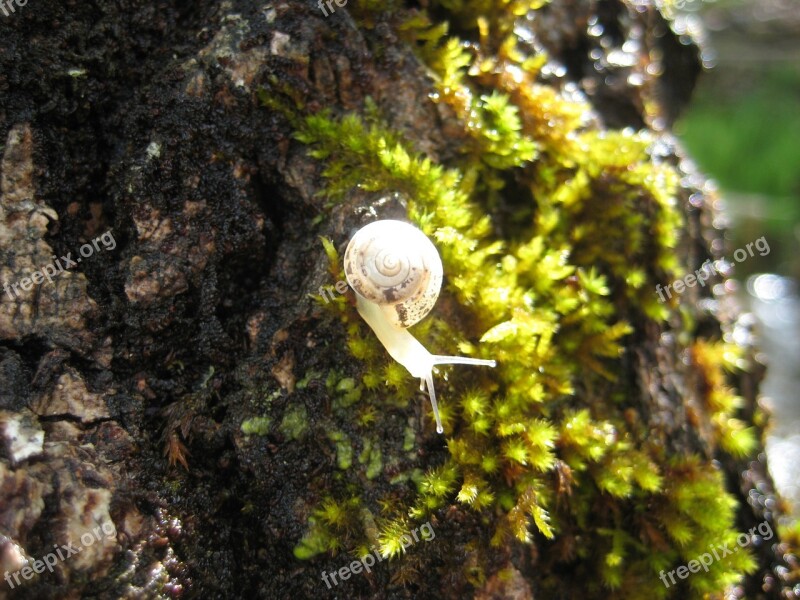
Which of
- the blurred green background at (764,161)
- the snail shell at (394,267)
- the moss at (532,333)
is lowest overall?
the blurred green background at (764,161)

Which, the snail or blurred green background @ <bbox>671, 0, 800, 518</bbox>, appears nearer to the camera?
the snail

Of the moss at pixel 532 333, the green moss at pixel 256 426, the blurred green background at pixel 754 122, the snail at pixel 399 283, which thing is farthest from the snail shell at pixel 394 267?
the blurred green background at pixel 754 122

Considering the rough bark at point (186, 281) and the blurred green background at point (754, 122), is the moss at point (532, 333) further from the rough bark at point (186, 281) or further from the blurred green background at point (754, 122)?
the blurred green background at point (754, 122)

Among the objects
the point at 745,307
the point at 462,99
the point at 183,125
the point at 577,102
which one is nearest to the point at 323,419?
the point at 183,125

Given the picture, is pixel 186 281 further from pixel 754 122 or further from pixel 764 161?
pixel 754 122

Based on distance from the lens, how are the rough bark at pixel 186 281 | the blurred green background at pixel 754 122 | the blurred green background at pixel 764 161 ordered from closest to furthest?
the rough bark at pixel 186 281 → the blurred green background at pixel 764 161 → the blurred green background at pixel 754 122

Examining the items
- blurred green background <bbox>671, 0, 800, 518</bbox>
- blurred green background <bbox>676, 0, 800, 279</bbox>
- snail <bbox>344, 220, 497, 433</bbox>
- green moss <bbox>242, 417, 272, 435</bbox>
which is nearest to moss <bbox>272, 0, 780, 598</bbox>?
snail <bbox>344, 220, 497, 433</bbox>

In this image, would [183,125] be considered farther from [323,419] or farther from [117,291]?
[323,419]

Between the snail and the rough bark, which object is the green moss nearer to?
the rough bark
